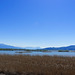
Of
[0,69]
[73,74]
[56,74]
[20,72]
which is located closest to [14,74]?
[20,72]

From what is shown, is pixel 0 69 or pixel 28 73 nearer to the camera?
pixel 28 73

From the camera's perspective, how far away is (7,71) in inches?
440

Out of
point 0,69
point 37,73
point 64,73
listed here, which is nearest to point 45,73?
point 37,73

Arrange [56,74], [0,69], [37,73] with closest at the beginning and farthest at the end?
[56,74], [37,73], [0,69]

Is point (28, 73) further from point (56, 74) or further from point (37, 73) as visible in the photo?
point (56, 74)

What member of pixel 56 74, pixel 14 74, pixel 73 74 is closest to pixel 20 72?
pixel 14 74

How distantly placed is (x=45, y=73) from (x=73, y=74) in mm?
2025

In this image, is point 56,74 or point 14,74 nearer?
point 56,74

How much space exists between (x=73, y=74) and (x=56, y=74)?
4.14ft

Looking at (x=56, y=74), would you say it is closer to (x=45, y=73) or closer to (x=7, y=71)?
(x=45, y=73)

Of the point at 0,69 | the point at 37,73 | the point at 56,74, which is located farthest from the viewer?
the point at 0,69

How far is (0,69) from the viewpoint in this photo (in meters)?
11.7

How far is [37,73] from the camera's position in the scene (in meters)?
10.6

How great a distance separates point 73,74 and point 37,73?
8.71ft
